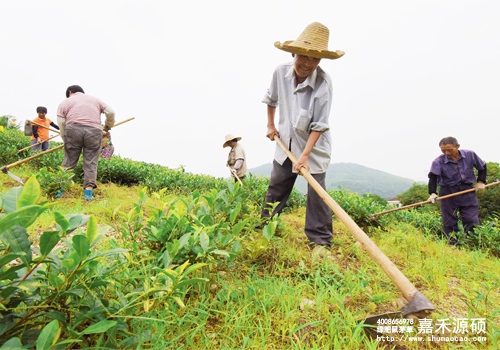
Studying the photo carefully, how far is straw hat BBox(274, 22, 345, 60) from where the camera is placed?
8.21 feet

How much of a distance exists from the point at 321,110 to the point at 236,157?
405cm

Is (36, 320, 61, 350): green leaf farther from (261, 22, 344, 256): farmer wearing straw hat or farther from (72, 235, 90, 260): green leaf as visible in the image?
(261, 22, 344, 256): farmer wearing straw hat

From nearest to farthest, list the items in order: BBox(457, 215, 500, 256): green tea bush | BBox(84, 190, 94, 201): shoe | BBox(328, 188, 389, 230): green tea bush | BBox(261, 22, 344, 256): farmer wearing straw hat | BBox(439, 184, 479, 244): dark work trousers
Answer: BBox(261, 22, 344, 256): farmer wearing straw hat → BBox(457, 215, 500, 256): green tea bush → BBox(328, 188, 389, 230): green tea bush → BBox(84, 190, 94, 201): shoe → BBox(439, 184, 479, 244): dark work trousers

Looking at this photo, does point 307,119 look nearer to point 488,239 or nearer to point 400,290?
point 400,290

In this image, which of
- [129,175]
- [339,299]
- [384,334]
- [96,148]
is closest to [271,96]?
[339,299]

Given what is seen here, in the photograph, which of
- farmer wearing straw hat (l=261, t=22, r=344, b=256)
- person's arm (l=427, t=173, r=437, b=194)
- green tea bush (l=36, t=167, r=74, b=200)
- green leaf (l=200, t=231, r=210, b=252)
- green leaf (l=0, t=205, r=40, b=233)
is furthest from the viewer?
person's arm (l=427, t=173, r=437, b=194)

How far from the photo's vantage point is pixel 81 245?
1014 millimetres

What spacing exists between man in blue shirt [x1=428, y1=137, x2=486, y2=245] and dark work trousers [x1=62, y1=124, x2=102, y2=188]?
22.2ft

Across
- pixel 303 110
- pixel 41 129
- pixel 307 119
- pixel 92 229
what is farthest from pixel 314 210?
pixel 41 129

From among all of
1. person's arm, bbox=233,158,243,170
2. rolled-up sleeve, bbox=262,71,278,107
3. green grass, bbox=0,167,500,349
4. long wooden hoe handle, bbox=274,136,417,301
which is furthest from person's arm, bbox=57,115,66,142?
long wooden hoe handle, bbox=274,136,417,301

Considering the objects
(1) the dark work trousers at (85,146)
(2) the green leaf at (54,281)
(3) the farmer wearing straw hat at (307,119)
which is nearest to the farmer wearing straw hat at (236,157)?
→ (1) the dark work trousers at (85,146)

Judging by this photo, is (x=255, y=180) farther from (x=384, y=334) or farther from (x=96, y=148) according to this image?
(x=384, y=334)

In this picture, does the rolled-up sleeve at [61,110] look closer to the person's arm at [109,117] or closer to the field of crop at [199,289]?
the person's arm at [109,117]

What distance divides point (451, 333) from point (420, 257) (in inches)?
60.3
